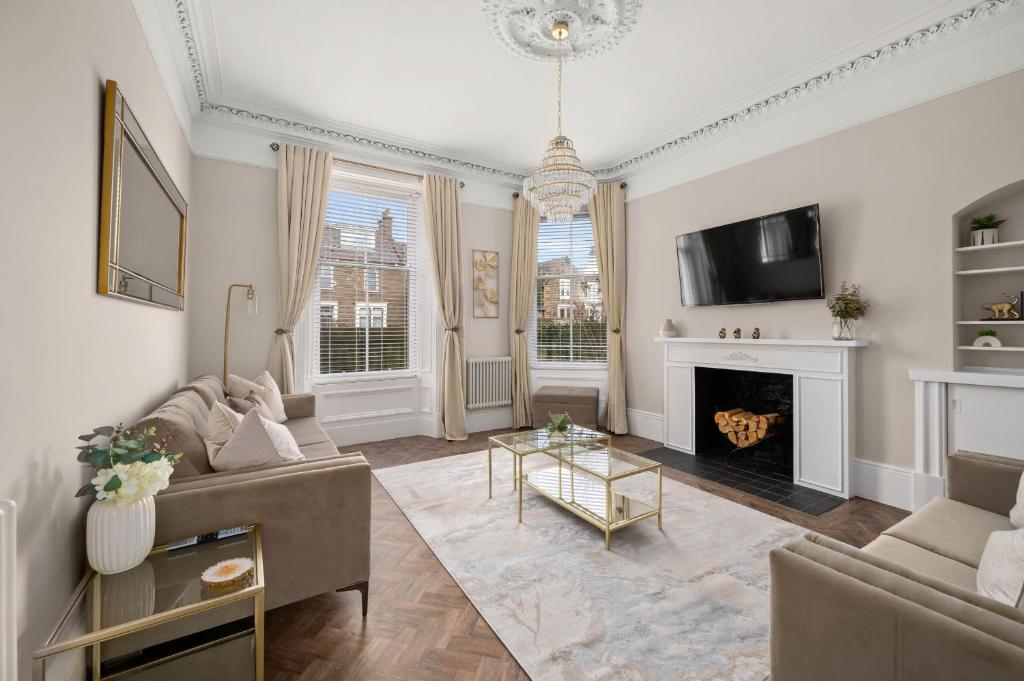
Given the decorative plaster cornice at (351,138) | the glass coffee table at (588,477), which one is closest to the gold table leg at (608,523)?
the glass coffee table at (588,477)

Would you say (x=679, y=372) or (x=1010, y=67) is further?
(x=679, y=372)

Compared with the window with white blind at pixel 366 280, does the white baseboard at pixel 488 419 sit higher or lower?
lower

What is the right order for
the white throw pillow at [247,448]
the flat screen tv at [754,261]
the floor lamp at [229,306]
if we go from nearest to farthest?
the white throw pillow at [247,448] < the flat screen tv at [754,261] < the floor lamp at [229,306]

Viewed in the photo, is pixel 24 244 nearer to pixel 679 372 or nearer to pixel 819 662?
pixel 819 662

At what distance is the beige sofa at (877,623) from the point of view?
2.87 feet

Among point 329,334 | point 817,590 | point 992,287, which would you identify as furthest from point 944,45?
point 329,334

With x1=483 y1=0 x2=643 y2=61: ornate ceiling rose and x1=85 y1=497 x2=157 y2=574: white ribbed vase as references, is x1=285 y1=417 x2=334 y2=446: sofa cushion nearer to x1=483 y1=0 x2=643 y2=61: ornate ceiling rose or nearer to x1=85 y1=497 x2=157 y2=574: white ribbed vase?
x1=85 y1=497 x2=157 y2=574: white ribbed vase

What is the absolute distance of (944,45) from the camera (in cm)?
291

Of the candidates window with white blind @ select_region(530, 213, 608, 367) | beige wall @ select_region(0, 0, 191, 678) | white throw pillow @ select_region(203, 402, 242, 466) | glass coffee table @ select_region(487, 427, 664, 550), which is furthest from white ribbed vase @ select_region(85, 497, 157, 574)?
window with white blind @ select_region(530, 213, 608, 367)

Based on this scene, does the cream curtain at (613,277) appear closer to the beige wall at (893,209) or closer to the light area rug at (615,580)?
the beige wall at (893,209)

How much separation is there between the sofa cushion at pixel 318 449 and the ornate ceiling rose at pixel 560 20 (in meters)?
3.01

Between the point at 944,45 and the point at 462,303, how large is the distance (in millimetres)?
4481

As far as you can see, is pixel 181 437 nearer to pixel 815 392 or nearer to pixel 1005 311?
pixel 815 392

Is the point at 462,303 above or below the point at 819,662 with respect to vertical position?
above
